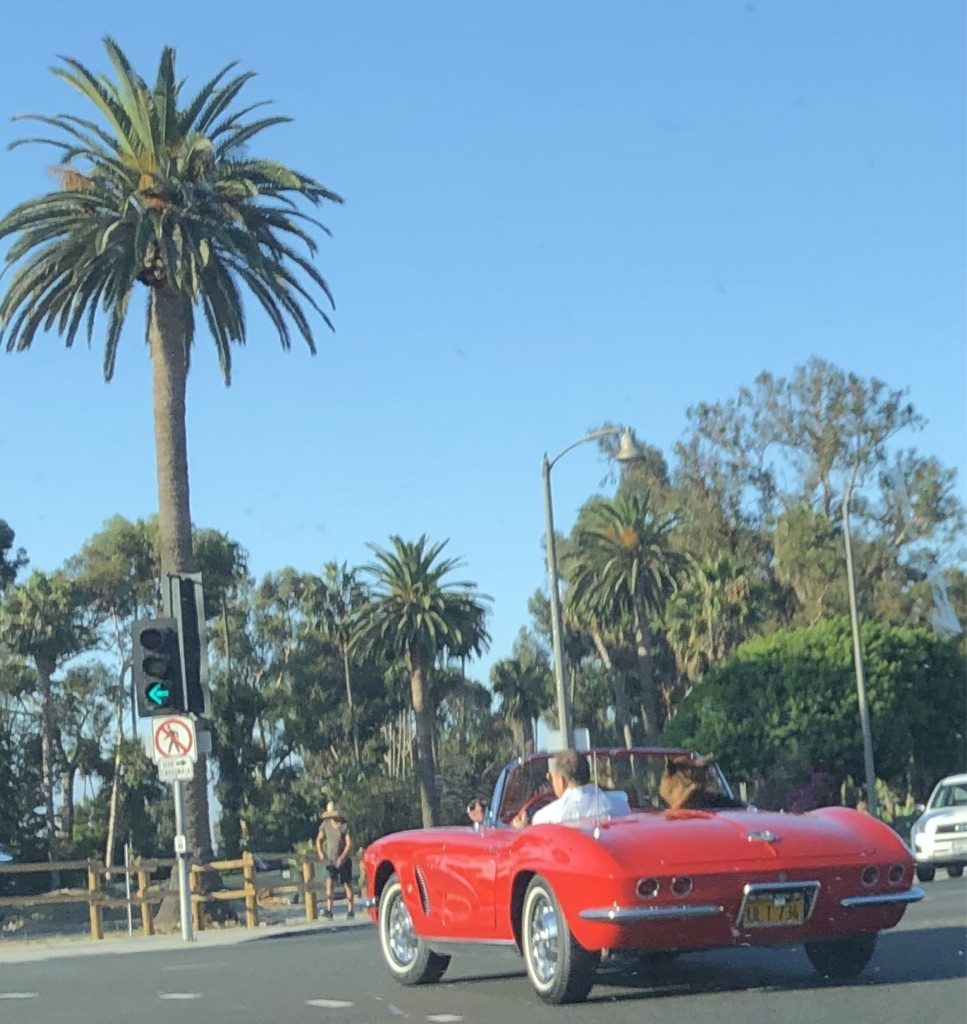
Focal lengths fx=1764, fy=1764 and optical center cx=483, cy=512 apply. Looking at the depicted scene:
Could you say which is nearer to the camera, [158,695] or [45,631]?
[158,695]

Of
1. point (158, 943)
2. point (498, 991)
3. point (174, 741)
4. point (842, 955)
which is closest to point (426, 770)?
point (158, 943)

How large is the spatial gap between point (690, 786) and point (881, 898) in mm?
1272

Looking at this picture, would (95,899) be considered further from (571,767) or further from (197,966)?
(571,767)

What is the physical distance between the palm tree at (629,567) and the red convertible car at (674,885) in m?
59.9

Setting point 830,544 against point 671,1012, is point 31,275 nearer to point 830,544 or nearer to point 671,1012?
point 671,1012

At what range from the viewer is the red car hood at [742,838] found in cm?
889

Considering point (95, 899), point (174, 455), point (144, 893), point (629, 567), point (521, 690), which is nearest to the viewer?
point (95, 899)

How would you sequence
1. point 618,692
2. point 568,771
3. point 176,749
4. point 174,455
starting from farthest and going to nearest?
point 618,692 → point 174,455 → point 176,749 → point 568,771

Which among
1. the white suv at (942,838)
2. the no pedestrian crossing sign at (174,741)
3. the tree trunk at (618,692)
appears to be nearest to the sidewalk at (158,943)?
the no pedestrian crossing sign at (174,741)

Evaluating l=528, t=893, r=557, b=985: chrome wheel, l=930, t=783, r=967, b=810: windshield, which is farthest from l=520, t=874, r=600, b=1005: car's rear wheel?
l=930, t=783, r=967, b=810: windshield

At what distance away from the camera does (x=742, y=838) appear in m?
9.04

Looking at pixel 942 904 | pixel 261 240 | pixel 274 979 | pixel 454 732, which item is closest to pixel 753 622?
pixel 454 732

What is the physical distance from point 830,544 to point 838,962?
61.2m

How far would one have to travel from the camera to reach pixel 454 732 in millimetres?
94500
